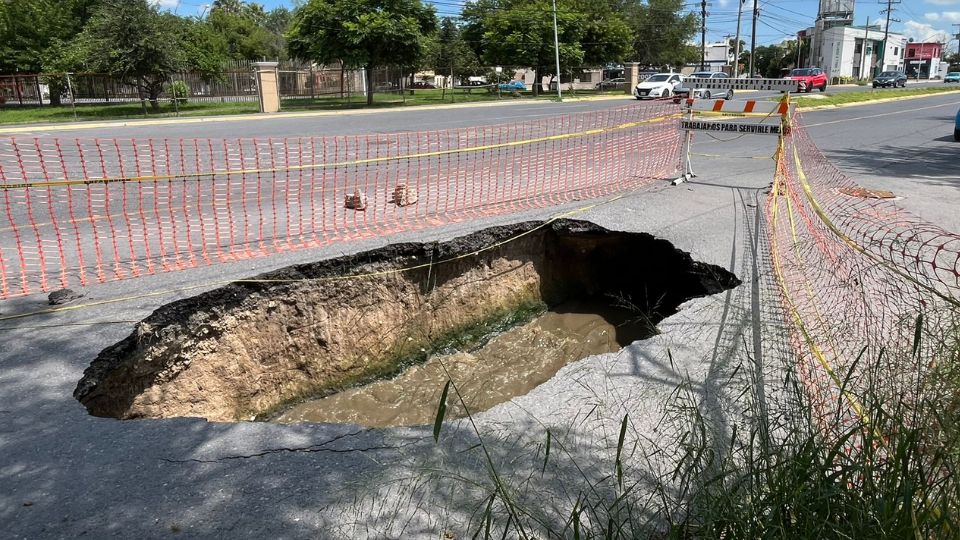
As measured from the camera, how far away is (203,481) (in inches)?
121

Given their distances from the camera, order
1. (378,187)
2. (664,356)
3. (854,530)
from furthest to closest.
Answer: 1. (378,187)
2. (664,356)
3. (854,530)

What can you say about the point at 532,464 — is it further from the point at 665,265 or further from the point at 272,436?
the point at 665,265

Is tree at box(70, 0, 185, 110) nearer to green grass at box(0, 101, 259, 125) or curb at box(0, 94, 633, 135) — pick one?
green grass at box(0, 101, 259, 125)

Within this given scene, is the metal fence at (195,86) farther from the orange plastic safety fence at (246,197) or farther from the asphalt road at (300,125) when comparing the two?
the orange plastic safety fence at (246,197)

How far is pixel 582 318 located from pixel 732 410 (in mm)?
4595

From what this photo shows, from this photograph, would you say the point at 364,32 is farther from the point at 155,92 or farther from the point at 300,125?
the point at 300,125

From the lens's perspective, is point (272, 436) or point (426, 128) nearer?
point (272, 436)

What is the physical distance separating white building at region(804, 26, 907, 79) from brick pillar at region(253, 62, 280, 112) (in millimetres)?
73497

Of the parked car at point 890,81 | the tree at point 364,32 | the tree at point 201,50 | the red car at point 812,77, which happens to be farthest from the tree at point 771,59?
the tree at point 201,50

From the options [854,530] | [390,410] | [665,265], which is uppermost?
[854,530]

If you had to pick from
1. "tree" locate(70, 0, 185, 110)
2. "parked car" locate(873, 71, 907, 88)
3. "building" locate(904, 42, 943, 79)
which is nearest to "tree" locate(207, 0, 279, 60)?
"tree" locate(70, 0, 185, 110)

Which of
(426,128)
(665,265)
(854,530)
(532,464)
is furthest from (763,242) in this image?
(426,128)

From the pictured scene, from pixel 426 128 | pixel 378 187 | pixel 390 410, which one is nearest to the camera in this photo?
pixel 390 410

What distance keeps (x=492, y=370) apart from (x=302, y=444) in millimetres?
3652
